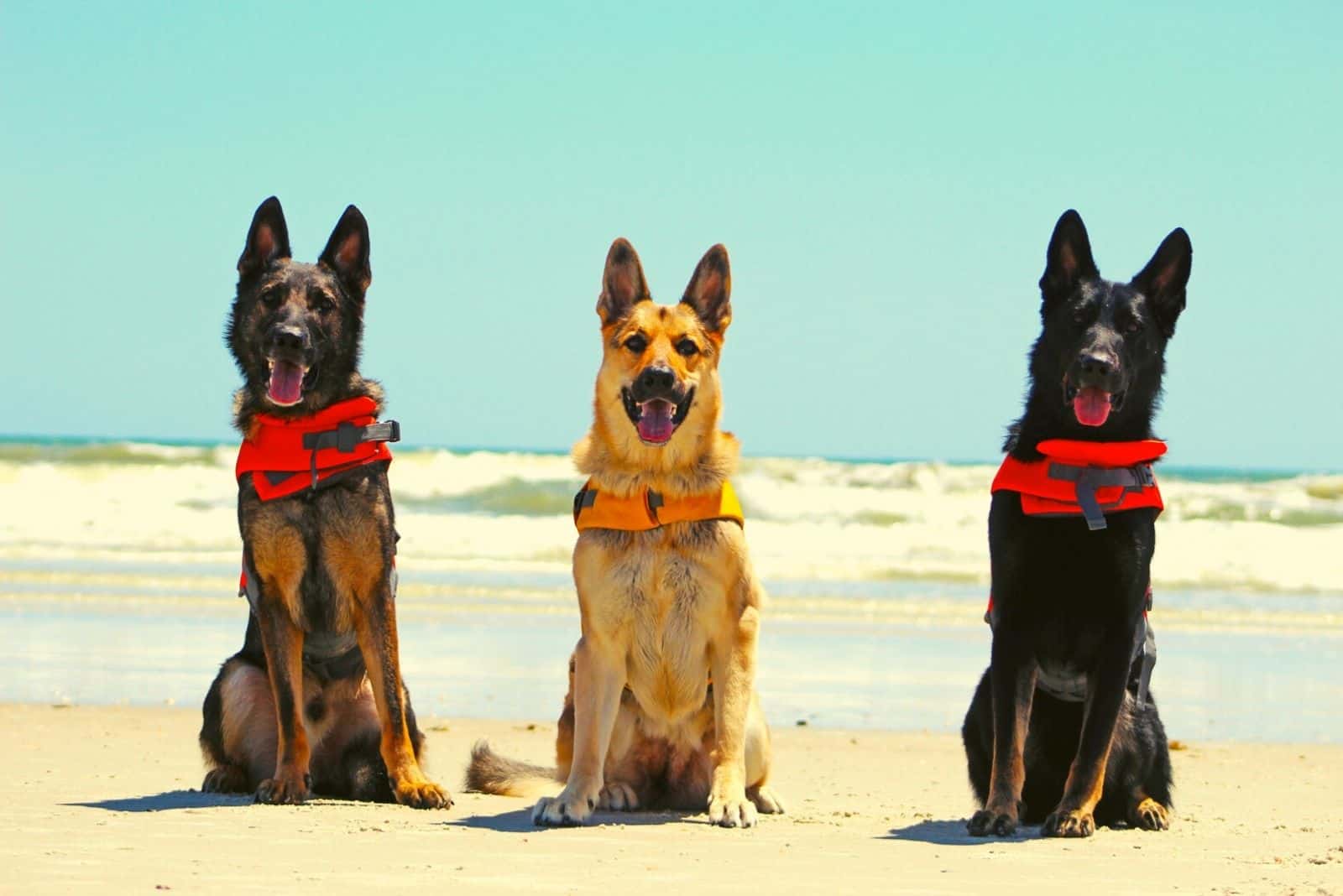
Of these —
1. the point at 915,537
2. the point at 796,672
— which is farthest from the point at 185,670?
the point at 915,537

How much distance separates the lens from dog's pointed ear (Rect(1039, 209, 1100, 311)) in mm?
5578

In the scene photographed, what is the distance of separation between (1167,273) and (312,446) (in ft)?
10.2

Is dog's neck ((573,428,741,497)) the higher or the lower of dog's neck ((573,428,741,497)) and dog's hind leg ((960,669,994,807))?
the higher

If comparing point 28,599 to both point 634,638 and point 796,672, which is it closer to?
point 796,672

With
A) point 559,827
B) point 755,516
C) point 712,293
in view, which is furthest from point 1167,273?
point 755,516

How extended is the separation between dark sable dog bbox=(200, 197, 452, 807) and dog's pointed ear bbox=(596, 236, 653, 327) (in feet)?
3.25

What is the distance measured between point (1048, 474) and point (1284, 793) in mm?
2553

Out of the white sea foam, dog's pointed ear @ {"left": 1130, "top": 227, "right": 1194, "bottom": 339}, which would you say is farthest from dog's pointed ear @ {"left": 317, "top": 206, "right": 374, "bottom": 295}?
the white sea foam

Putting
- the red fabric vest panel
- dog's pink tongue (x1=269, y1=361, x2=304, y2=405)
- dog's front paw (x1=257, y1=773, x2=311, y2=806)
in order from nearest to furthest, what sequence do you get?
the red fabric vest panel
dog's front paw (x1=257, y1=773, x2=311, y2=806)
dog's pink tongue (x1=269, y1=361, x2=304, y2=405)

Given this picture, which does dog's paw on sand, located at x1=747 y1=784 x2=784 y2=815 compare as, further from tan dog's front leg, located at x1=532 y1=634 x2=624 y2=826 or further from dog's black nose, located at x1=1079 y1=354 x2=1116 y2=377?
dog's black nose, located at x1=1079 y1=354 x2=1116 y2=377

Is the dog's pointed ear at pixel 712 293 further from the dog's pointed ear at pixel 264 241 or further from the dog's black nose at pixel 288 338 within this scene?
the dog's pointed ear at pixel 264 241

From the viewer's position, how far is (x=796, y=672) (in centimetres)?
1019

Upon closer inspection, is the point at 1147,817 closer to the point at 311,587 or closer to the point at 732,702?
A: the point at 732,702

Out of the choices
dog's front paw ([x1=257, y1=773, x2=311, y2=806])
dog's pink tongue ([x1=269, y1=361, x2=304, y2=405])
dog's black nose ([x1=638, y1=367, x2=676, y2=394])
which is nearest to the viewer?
dog's black nose ([x1=638, y1=367, x2=676, y2=394])
